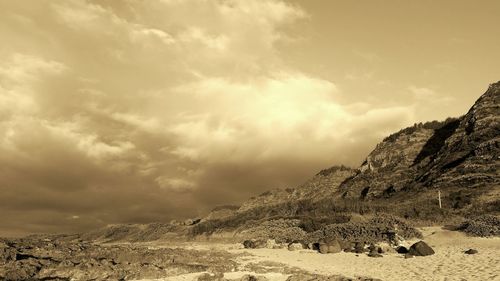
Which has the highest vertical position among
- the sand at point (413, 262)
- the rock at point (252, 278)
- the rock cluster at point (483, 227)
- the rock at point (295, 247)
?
the rock cluster at point (483, 227)

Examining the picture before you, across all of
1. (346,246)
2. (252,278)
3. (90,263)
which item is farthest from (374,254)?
(90,263)

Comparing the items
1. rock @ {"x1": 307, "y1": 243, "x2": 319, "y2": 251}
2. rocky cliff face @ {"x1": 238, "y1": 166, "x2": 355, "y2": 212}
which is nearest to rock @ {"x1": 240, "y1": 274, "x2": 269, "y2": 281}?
rock @ {"x1": 307, "y1": 243, "x2": 319, "y2": 251}

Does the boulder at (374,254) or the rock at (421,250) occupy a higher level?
the rock at (421,250)

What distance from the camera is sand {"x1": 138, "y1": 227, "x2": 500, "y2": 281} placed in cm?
1961

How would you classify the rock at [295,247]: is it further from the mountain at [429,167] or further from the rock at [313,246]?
the mountain at [429,167]

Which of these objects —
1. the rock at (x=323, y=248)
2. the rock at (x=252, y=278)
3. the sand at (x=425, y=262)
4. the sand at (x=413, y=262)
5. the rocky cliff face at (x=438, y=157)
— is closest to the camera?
the sand at (x=425, y=262)

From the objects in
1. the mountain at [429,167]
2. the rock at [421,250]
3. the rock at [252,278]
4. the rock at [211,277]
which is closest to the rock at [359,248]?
the rock at [421,250]

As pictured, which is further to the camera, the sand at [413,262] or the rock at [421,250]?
the rock at [421,250]

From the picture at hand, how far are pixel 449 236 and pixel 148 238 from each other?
61.6 meters

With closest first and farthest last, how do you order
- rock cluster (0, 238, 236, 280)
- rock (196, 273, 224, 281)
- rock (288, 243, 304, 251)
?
rock (196, 273, 224, 281) < rock cluster (0, 238, 236, 280) < rock (288, 243, 304, 251)

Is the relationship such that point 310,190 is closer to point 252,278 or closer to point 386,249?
point 386,249

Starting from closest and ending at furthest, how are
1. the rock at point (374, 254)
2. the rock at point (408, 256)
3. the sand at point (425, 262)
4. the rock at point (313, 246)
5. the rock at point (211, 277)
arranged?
the sand at point (425, 262) < the rock at point (211, 277) < the rock at point (408, 256) < the rock at point (374, 254) < the rock at point (313, 246)

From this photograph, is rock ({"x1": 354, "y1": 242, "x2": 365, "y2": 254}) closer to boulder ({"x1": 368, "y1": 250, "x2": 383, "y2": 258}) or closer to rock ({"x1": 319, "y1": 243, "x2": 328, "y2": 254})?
boulder ({"x1": 368, "y1": 250, "x2": 383, "y2": 258})

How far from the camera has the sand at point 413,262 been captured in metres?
19.6
